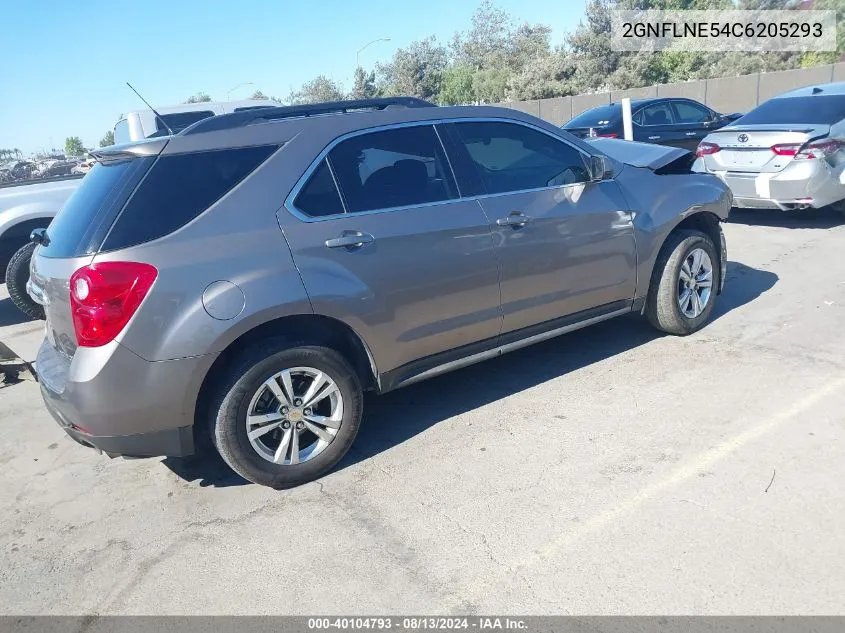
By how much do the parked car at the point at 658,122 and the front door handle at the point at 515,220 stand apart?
28.4ft

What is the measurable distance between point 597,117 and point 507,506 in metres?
10.7

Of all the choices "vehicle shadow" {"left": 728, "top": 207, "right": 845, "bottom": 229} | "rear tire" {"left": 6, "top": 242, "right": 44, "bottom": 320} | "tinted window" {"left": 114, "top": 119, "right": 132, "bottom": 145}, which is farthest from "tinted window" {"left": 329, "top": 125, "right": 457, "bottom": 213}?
"tinted window" {"left": 114, "top": 119, "right": 132, "bottom": 145}

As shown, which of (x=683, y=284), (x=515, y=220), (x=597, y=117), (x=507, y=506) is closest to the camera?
(x=507, y=506)

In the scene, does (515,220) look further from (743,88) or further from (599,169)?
(743,88)

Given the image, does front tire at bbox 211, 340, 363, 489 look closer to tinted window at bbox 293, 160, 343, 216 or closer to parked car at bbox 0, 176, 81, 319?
tinted window at bbox 293, 160, 343, 216

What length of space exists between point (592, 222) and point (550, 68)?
135 feet

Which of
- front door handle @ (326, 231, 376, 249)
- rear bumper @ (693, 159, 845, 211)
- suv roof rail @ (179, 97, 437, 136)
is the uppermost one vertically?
suv roof rail @ (179, 97, 437, 136)

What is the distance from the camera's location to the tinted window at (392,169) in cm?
372

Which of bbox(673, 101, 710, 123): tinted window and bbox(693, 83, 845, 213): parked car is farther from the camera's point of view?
bbox(673, 101, 710, 123): tinted window

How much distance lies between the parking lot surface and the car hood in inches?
53.2

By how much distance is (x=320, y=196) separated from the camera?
3.62m

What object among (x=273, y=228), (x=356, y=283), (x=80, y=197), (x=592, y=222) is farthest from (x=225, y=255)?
(x=592, y=222)

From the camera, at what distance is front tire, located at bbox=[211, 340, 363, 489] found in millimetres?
3383

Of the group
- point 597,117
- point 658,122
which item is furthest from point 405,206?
point 658,122
